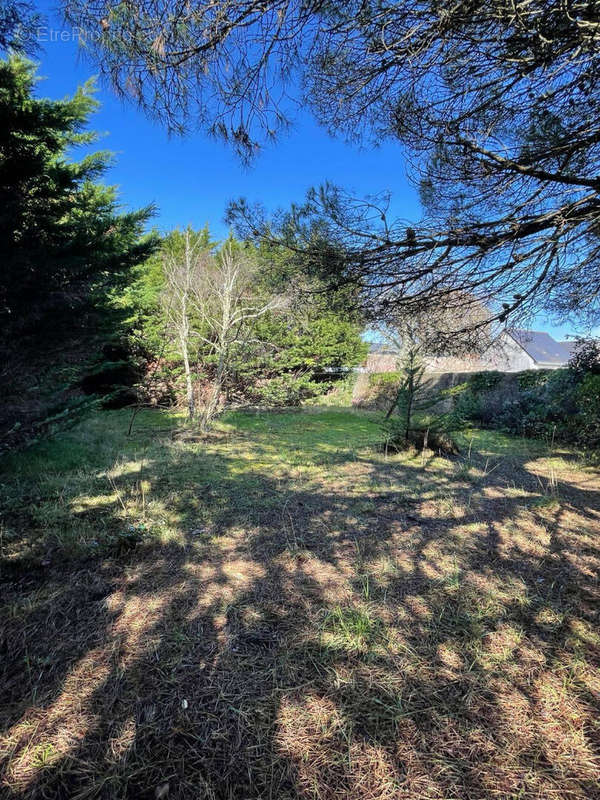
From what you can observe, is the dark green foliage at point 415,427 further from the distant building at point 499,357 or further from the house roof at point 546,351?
the house roof at point 546,351

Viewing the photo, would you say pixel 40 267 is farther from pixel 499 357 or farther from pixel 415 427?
pixel 415 427

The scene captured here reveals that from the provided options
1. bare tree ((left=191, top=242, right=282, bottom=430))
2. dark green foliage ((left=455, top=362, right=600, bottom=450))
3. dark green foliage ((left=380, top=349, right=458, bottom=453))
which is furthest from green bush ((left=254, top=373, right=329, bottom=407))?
dark green foliage ((left=380, top=349, right=458, bottom=453))

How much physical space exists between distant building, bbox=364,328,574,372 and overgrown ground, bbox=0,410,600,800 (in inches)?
61.7

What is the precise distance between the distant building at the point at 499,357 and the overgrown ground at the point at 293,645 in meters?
1.57

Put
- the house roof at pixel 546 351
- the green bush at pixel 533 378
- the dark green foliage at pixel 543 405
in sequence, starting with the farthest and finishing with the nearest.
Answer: the house roof at pixel 546 351 → the green bush at pixel 533 378 → the dark green foliage at pixel 543 405

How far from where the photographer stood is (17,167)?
10.8ft

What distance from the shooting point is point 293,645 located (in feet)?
5.37

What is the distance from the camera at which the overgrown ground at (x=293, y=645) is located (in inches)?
44.3

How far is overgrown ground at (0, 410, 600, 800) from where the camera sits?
44.3 inches

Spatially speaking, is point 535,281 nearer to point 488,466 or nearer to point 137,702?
point 488,466

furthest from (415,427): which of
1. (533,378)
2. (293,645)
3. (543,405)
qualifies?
(533,378)

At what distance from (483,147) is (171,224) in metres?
11.4

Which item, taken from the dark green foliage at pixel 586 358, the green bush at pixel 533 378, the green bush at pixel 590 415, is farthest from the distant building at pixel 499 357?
the green bush at pixel 590 415

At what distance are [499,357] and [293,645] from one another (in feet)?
11.2
